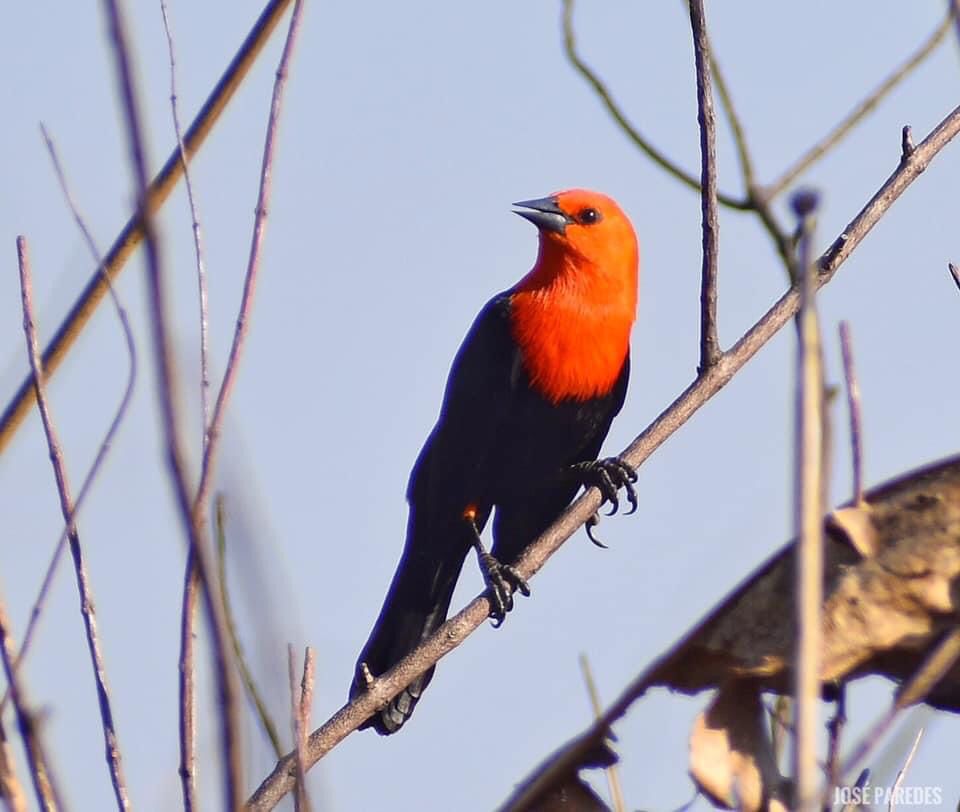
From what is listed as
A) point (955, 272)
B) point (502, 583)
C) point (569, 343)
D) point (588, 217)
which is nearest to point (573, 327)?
point (569, 343)

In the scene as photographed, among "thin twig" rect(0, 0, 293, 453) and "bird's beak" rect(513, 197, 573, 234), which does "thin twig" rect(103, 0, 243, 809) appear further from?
"bird's beak" rect(513, 197, 573, 234)

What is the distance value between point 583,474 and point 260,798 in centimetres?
290

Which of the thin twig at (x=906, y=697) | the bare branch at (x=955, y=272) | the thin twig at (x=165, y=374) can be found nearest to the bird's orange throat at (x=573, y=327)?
the bare branch at (x=955, y=272)

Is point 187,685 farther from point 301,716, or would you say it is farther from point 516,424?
point 516,424

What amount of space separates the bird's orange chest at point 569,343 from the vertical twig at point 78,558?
312cm

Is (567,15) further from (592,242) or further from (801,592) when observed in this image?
(592,242)

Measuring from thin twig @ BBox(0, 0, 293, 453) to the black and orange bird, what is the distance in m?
3.22

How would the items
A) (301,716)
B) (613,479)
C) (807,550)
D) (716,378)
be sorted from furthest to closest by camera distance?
(613,479) < (716,378) < (301,716) < (807,550)

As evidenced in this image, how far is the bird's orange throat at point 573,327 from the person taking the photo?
532 cm

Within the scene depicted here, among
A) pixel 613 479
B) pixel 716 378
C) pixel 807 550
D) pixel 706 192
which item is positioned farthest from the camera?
pixel 613 479

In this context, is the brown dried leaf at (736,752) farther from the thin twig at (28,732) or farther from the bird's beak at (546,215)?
the bird's beak at (546,215)

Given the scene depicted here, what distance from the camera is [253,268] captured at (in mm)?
2230

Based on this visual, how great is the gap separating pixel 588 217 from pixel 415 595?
1.65 metres

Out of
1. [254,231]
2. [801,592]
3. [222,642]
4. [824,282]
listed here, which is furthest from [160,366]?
[824,282]
